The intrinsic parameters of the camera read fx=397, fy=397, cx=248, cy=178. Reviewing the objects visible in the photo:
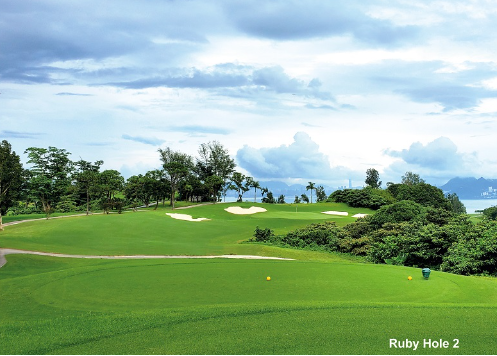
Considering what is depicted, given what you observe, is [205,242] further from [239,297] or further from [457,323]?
[457,323]

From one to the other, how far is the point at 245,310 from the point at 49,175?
227 ft

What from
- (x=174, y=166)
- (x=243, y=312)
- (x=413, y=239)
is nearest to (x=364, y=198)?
(x=174, y=166)

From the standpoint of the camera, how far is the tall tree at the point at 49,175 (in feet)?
205

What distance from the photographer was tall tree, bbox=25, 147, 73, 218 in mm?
62469

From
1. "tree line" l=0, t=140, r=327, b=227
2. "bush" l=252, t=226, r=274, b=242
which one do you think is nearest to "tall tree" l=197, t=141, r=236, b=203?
"tree line" l=0, t=140, r=327, b=227

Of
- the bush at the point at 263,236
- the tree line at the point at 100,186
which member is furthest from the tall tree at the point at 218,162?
the bush at the point at 263,236

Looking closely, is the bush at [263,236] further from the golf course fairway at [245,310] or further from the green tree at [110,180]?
the green tree at [110,180]

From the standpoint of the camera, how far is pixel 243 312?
8.45 meters

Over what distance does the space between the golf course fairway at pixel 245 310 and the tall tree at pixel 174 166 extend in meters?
52.2

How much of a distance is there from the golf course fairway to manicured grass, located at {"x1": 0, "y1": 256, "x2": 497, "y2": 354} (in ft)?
0.09

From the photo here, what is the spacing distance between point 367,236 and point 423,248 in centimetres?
702

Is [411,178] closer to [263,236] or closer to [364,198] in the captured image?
[364,198]

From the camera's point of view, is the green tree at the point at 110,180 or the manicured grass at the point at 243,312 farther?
the green tree at the point at 110,180

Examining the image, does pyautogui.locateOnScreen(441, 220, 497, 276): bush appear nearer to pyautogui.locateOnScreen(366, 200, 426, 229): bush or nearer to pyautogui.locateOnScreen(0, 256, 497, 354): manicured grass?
pyautogui.locateOnScreen(0, 256, 497, 354): manicured grass
